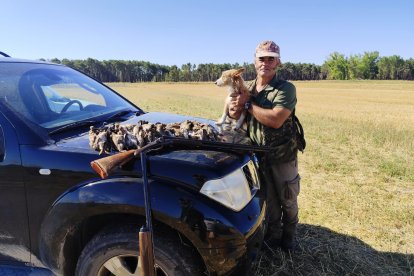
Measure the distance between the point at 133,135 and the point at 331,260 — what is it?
7.59 ft

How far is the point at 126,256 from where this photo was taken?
2213mm

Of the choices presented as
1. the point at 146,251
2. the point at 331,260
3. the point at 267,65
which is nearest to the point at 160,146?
the point at 146,251

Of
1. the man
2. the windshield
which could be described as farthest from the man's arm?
the windshield

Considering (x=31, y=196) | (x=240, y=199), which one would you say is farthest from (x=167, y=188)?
(x=31, y=196)

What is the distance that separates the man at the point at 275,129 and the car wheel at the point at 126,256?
49.0 inches

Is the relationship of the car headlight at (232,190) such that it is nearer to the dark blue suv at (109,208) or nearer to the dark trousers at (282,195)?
the dark blue suv at (109,208)

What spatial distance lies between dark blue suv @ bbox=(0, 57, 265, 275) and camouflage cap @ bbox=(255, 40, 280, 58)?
3.62 ft

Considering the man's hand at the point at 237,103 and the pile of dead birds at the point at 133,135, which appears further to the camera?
the man's hand at the point at 237,103

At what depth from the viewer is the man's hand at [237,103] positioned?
10.9 ft

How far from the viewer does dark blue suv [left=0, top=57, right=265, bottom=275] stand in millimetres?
2115

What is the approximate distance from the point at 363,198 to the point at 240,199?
349cm

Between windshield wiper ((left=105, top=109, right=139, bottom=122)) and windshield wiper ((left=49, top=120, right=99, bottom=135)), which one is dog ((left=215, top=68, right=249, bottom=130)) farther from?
windshield wiper ((left=49, top=120, right=99, bottom=135))

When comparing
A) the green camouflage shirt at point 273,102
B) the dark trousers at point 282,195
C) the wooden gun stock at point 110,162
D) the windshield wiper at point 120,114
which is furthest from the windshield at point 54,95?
the dark trousers at point 282,195

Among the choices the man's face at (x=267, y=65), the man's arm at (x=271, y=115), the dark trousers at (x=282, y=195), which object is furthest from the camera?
the dark trousers at (x=282, y=195)
